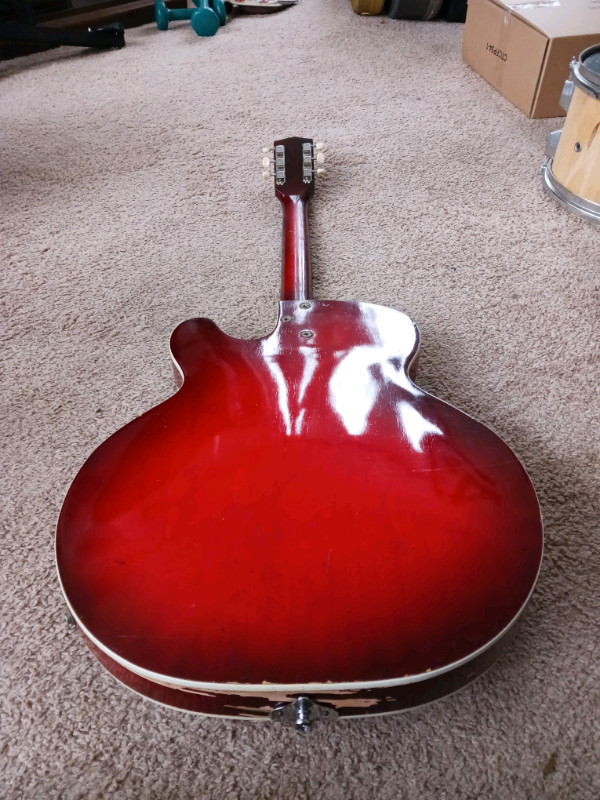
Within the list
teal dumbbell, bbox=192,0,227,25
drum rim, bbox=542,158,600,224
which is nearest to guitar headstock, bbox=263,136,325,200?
drum rim, bbox=542,158,600,224

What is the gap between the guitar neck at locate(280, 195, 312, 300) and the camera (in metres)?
0.90

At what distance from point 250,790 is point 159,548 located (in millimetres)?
235

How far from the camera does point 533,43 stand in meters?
1.46

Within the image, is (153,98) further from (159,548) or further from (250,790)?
(250,790)

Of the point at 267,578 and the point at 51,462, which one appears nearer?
the point at 267,578

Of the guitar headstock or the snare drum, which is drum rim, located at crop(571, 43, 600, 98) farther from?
the guitar headstock

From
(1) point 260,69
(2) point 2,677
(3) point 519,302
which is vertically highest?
(1) point 260,69

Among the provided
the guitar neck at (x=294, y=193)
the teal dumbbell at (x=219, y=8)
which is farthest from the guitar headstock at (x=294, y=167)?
the teal dumbbell at (x=219, y=8)

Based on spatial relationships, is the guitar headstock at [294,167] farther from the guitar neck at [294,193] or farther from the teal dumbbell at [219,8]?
the teal dumbbell at [219,8]

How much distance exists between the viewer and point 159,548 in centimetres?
56

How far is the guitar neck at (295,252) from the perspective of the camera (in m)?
0.90

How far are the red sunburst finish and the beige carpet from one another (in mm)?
99

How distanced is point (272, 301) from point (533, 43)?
988 mm

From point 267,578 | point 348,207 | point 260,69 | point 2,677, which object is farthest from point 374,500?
point 260,69
